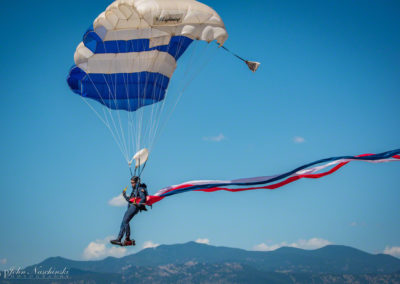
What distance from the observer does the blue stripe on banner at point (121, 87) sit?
19.8m

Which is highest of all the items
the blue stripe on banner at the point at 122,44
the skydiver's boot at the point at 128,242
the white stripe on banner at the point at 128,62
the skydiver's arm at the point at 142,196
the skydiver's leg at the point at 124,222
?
the blue stripe on banner at the point at 122,44

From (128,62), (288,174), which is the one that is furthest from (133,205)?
(128,62)

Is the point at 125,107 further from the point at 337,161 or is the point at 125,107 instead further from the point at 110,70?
the point at 337,161

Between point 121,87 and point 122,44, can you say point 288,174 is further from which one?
point 121,87

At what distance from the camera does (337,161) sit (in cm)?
1484

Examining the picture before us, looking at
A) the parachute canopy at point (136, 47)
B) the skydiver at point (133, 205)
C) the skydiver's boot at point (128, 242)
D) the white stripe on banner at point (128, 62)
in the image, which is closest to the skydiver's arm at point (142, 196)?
the skydiver at point (133, 205)

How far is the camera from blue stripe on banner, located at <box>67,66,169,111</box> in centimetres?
1975

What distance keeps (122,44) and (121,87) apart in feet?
8.15

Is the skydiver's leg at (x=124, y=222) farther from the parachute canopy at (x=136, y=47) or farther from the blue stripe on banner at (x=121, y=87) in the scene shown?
the parachute canopy at (x=136, y=47)

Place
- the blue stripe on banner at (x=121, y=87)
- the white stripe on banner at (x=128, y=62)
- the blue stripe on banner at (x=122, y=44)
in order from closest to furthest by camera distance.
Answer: the blue stripe on banner at (x=122, y=44), the white stripe on banner at (x=128, y=62), the blue stripe on banner at (x=121, y=87)

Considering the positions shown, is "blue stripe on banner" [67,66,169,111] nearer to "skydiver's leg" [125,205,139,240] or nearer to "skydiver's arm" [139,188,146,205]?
"skydiver's arm" [139,188,146,205]

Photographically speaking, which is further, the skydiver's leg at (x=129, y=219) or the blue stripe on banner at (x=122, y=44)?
the blue stripe on banner at (x=122, y=44)

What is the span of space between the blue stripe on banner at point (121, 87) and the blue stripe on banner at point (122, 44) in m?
1.21

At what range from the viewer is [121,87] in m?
20.3
